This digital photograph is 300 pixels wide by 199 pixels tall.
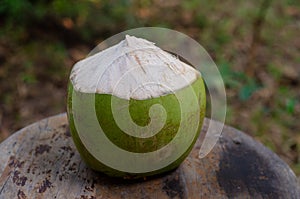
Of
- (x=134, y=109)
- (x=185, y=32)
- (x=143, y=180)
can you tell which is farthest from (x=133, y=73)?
(x=185, y=32)

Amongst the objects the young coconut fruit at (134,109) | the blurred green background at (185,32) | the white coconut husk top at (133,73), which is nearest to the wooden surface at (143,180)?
the young coconut fruit at (134,109)

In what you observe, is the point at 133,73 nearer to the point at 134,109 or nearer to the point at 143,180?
the point at 134,109

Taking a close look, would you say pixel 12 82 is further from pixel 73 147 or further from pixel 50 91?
pixel 73 147

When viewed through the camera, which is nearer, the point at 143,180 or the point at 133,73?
the point at 133,73

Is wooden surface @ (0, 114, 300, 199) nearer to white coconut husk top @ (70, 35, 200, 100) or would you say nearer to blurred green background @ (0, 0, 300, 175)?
white coconut husk top @ (70, 35, 200, 100)

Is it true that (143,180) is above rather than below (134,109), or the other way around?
below

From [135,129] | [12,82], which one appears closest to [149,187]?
[135,129]

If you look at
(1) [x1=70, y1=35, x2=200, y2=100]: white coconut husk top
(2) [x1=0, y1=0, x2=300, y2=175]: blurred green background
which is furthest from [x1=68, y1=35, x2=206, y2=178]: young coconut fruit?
(2) [x1=0, y1=0, x2=300, y2=175]: blurred green background
